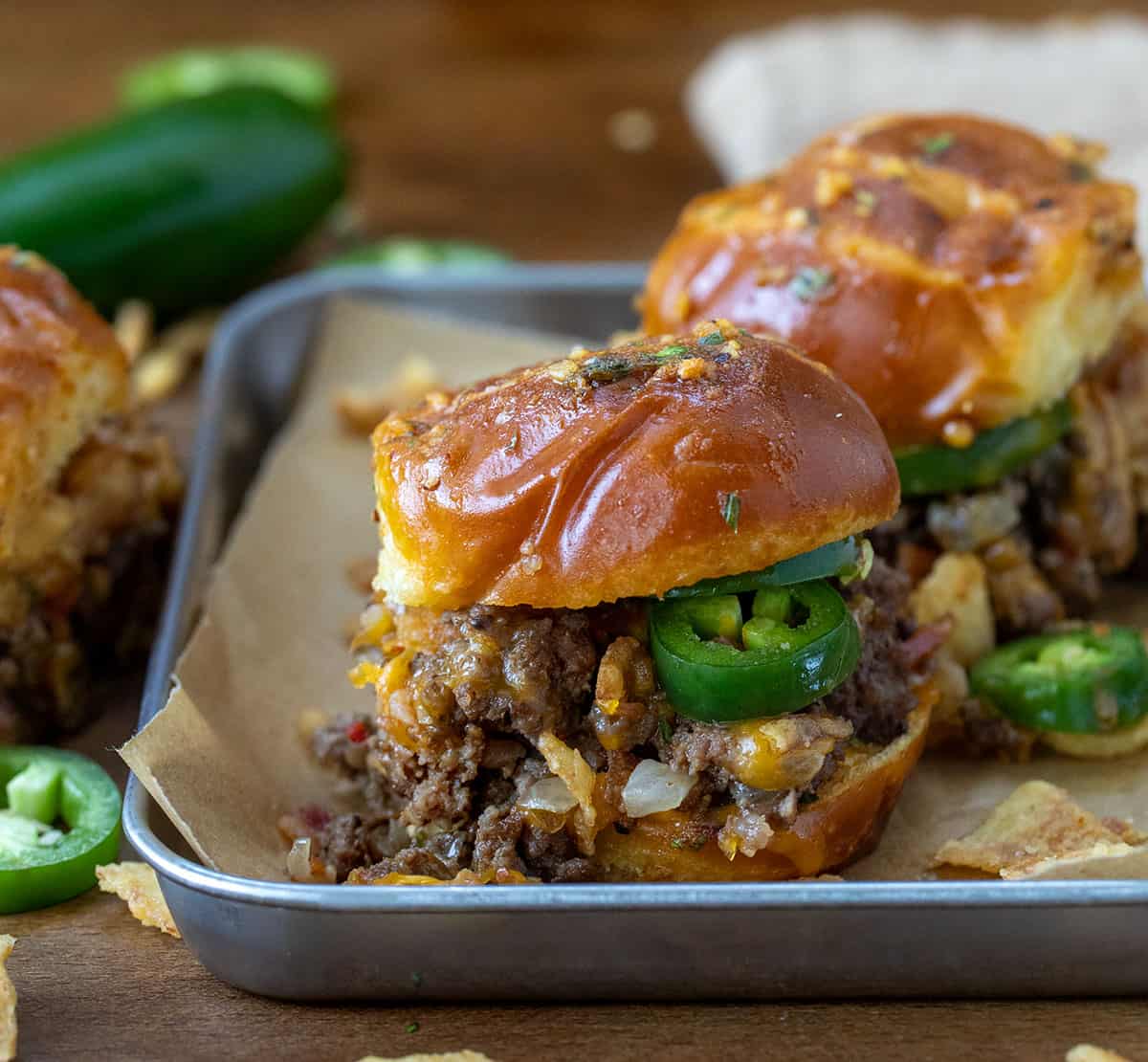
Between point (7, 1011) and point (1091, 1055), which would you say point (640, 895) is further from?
point (7, 1011)

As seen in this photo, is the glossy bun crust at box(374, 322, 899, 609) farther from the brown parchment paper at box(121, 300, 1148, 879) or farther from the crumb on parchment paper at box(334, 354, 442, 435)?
the crumb on parchment paper at box(334, 354, 442, 435)

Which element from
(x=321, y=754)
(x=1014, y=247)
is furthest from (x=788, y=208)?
(x=321, y=754)

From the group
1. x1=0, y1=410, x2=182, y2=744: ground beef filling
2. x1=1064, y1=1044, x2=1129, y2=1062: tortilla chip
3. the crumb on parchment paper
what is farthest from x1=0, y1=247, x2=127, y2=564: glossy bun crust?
x1=1064, y1=1044, x2=1129, y2=1062: tortilla chip

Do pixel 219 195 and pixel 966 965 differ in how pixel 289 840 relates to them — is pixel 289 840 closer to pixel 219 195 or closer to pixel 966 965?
pixel 966 965

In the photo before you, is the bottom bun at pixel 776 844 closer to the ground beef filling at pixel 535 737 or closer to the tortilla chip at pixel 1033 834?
the ground beef filling at pixel 535 737

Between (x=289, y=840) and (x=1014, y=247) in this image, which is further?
(x=1014, y=247)

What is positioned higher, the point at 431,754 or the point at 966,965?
the point at 431,754
